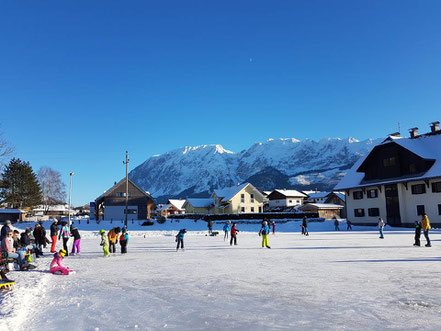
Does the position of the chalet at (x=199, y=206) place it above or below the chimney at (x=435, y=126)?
below

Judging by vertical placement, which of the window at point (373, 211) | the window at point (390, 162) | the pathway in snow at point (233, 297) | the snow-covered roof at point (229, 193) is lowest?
the pathway in snow at point (233, 297)

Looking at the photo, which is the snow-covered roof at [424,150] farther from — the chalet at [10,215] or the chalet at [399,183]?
the chalet at [10,215]

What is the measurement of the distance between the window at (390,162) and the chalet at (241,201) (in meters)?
35.8

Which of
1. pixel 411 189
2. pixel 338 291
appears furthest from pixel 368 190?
pixel 338 291

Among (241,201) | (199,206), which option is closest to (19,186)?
(199,206)

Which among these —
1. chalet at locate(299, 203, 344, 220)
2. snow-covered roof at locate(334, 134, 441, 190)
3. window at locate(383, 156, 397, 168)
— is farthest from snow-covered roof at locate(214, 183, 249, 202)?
window at locate(383, 156, 397, 168)

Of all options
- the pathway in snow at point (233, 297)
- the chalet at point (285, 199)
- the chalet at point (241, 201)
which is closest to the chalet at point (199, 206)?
the chalet at point (241, 201)

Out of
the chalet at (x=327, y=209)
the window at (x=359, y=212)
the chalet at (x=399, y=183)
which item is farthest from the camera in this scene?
the chalet at (x=327, y=209)

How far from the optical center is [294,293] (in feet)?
25.4

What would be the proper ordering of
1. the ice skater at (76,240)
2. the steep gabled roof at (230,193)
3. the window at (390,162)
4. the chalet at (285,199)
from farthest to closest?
the chalet at (285,199)
the steep gabled roof at (230,193)
the window at (390,162)
the ice skater at (76,240)

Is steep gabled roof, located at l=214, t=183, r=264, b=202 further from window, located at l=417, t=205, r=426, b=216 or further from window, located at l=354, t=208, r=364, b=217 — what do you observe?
window, located at l=417, t=205, r=426, b=216

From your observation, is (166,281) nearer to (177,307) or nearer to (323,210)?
(177,307)

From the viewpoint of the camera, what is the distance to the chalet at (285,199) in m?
104

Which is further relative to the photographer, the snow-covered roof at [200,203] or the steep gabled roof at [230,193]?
the snow-covered roof at [200,203]
